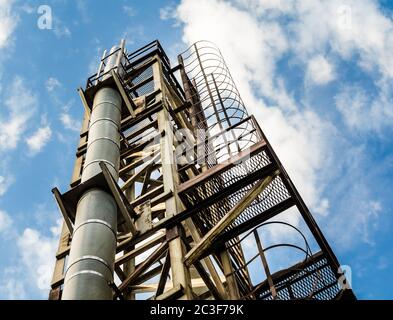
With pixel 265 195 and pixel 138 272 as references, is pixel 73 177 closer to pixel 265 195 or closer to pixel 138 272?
pixel 138 272

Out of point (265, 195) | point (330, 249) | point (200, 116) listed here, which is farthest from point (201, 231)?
point (200, 116)

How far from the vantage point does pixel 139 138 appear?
1419cm

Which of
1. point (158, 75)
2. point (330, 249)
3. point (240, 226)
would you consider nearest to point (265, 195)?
point (240, 226)

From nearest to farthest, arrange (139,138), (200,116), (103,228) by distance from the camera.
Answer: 1. (103,228)
2. (139,138)
3. (200,116)

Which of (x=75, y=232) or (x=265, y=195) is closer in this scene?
(x=75, y=232)

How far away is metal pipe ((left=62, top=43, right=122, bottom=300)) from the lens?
7500 mm

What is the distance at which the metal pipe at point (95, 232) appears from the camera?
295 inches

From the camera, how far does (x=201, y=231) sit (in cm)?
1120

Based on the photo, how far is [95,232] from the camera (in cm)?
823
